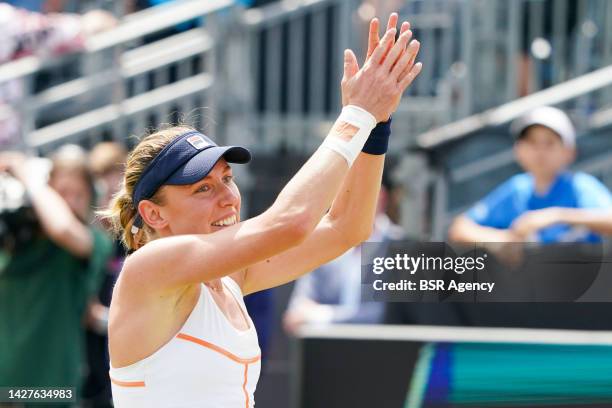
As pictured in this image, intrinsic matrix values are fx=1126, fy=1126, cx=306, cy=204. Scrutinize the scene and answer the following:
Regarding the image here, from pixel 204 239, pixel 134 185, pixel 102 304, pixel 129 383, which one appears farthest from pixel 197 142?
pixel 102 304

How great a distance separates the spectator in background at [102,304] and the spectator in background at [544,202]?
1.80 metres

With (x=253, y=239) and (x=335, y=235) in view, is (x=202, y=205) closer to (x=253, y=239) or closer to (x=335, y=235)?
(x=253, y=239)

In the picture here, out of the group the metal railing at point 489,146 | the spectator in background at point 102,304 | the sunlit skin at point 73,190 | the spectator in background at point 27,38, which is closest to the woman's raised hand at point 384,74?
the sunlit skin at point 73,190

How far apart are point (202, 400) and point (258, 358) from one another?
0.78 ft

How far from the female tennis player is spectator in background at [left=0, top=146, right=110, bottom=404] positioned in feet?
7.97

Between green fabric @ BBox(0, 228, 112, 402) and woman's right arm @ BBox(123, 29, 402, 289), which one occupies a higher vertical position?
woman's right arm @ BBox(123, 29, 402, 289)

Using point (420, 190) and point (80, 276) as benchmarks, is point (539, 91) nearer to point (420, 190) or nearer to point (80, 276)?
point (420, 190)

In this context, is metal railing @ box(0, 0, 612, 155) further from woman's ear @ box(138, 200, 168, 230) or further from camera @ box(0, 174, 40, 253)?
woman's ear @ box(138, 200, 168, 230)

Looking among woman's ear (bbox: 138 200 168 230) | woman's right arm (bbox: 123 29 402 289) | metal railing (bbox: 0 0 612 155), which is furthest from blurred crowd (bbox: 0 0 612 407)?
woman's right arm (bbox: 123 29 402 289)

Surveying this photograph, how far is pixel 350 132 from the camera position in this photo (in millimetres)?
2699

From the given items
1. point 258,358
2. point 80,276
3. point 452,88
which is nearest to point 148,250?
point 258,358

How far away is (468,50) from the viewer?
674 cm

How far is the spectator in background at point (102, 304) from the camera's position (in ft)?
19.1

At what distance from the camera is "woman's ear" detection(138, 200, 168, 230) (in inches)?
114
